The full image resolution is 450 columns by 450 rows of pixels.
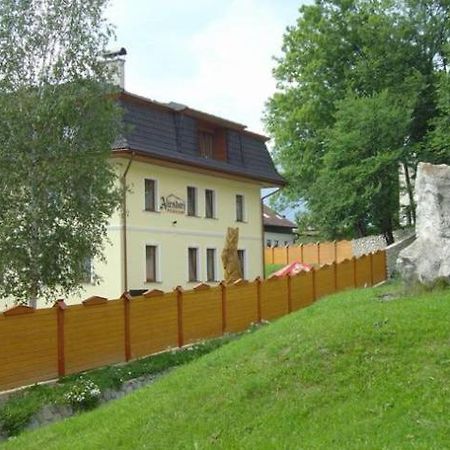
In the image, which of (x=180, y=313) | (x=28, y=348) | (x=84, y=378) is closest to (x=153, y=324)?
(x=180, y=313)

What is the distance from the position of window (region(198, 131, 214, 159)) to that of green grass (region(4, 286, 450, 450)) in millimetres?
22515

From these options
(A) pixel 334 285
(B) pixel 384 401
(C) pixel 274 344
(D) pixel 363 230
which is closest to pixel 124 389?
(C) pixel 274 344

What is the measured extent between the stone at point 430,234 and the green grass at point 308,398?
2966 millimetres

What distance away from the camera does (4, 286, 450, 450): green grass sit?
6660 mm

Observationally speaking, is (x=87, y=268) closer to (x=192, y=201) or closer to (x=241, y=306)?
(x=241, y=306)

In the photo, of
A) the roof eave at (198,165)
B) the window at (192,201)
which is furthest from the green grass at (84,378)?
the window at (192,201)

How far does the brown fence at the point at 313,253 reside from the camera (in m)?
48.1

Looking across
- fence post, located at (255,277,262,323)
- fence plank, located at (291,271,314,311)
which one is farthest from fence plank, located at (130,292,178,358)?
fence plank, located at (291,271,314,311)

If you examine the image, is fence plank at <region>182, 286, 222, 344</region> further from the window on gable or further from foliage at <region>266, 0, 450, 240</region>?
foliage at <region>266, 0, 450, 240</region>

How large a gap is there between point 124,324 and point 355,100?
25749 mm

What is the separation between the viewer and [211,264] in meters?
33.2

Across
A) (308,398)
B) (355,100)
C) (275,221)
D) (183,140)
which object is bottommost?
(308,398)

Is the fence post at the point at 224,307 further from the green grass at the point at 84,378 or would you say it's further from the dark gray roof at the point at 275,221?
the dark gray roof at the point at 275,221

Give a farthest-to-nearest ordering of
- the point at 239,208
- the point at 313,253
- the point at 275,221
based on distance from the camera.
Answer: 1. the point at 275,221
2. the point at 313,253
3. the point at 239,208
